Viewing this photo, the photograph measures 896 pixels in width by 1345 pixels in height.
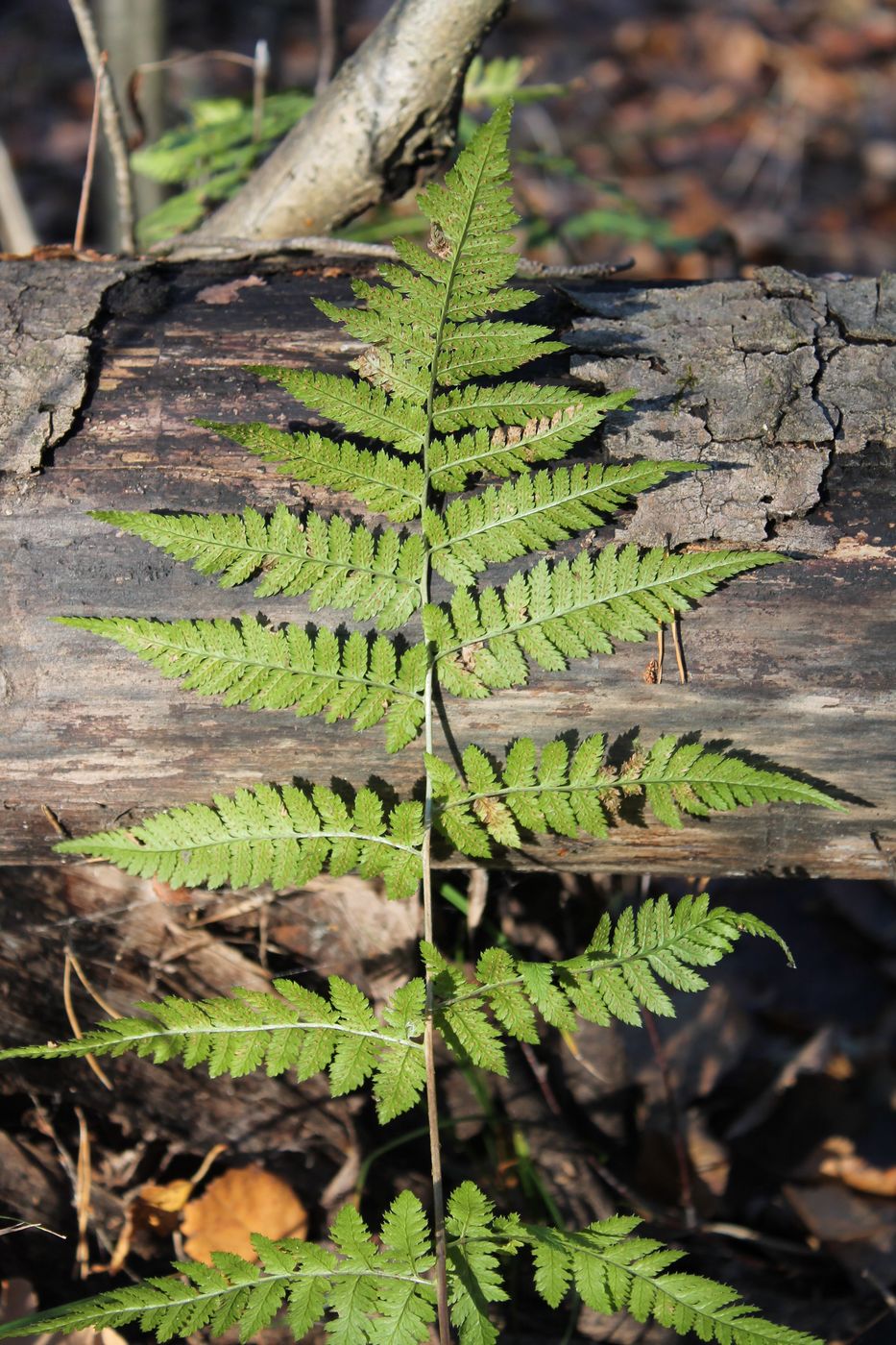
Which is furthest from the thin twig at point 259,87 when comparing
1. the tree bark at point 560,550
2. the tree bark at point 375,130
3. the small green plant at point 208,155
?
the tree bark at point 560,550

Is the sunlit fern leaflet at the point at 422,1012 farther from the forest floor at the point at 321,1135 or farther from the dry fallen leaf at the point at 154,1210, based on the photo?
the dry fallen leaf at the point at 154,1210

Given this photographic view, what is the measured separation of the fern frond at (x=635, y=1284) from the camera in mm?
1438

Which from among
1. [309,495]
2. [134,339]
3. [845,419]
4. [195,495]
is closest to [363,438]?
[309,495]

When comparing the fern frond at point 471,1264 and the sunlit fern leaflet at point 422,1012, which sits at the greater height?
the sunlit fern leaflet at point 422,1012

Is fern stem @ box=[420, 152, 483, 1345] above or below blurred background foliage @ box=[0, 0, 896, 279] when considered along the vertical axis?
below

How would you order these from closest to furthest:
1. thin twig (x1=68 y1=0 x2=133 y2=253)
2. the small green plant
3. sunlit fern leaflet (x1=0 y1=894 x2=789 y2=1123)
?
sunlit fern leaflet (x1=0 y1=894 x2=789 y2=1123) < thin twig (x1=68 y1=0 x2=133 y2=253) < the small green plant

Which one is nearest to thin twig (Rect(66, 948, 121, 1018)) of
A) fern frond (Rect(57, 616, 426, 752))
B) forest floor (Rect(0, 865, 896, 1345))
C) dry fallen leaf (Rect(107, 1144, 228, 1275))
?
forest floor (Rect(0, 865, 896, 1345))

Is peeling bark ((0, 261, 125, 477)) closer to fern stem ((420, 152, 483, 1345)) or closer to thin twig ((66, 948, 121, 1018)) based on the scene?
fern stem ((420, 152, 483, 1345))

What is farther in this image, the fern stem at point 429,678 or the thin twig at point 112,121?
the thin twig at point 112,121

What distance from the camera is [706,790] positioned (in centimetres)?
162

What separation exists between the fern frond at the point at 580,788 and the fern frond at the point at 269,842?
0.10 metres

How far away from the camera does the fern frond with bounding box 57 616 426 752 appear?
1636 millimetres

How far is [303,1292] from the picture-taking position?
57.7 inches

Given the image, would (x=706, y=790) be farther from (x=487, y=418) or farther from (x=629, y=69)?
(x=629, y=69)
